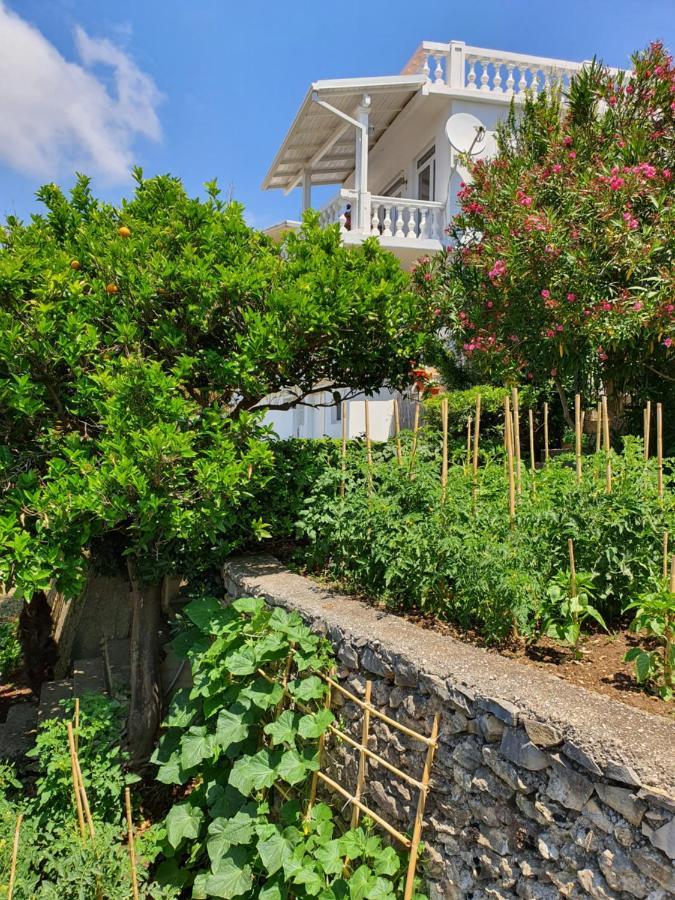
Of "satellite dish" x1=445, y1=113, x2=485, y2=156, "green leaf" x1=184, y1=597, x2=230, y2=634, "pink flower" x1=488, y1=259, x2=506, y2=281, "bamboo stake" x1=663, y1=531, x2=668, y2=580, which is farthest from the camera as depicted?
"satellite dish" x1=445, y1=113, x2=485, y2=156

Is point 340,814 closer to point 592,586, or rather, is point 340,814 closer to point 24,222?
point 592,586

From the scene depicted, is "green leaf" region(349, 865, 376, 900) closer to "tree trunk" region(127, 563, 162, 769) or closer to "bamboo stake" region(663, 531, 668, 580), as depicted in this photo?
"bamboo stake" region(663, 531, 668, 580)

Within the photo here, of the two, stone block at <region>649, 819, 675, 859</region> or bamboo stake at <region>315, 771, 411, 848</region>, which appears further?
bamboo stake at <region>315, 771, 411, 848</region>

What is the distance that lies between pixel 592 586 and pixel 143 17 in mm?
5995

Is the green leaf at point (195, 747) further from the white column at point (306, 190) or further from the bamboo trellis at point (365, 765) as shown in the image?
the white column at point (306, 190)

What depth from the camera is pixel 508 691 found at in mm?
2426

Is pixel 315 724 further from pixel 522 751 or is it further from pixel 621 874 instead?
pixel 621 874

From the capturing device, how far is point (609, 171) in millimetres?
5512

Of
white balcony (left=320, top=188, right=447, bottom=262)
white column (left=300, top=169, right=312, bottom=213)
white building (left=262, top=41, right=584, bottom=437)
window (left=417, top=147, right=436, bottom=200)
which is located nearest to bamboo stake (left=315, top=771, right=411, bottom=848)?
white building (left=262, top=41, right=584, bottom=437)

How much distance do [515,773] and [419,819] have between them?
0.65m

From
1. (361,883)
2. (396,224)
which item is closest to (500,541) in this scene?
(361,883)

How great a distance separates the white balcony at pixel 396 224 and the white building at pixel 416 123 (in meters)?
0.02

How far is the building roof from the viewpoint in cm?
1055

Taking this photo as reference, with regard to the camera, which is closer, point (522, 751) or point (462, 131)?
point (522, 751)
